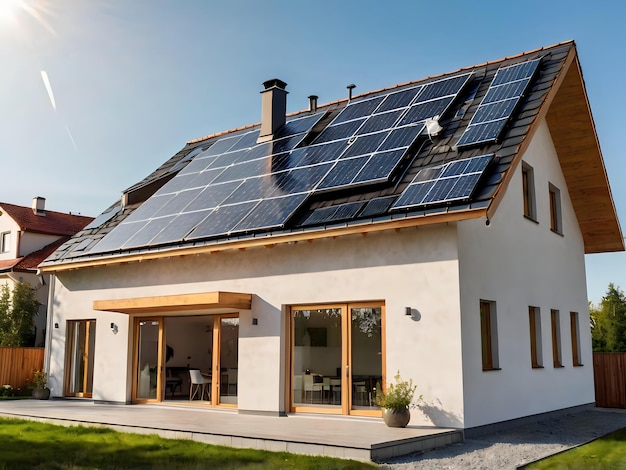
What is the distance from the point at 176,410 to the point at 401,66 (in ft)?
37.9

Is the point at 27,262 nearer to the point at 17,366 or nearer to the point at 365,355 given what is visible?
the point at 17,366

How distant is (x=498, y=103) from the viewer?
13.9 meters

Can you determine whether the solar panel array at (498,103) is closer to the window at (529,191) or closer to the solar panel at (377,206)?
the solar panel at (377,206)

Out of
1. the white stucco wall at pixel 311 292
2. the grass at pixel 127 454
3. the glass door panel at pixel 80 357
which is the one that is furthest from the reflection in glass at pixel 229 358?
the glass door panel at pixel 80 357

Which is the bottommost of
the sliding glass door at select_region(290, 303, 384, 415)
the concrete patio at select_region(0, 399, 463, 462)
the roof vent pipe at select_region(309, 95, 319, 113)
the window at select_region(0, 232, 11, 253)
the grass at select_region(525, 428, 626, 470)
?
the grass at select_region(525, 428, 626, 470)

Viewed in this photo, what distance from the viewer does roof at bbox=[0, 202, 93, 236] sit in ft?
105

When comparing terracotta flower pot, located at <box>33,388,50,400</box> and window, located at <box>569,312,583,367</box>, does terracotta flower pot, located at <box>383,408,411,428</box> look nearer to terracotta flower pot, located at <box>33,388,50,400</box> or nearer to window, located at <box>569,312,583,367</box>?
window, located at <box>569,312,583,367</box>

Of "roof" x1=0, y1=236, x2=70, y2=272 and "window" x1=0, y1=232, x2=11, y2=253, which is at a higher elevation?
"window" x1=0, y1=232, x2=11, y2=253

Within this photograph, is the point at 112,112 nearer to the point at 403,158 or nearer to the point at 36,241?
the point at 403,158

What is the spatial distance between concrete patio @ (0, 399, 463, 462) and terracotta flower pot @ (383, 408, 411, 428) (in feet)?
0.40

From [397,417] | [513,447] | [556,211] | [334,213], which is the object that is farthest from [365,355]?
[556,211]

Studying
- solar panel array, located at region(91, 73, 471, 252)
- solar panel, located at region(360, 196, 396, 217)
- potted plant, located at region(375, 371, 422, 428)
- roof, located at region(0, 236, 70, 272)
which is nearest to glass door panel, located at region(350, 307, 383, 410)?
potted plant, located at region(375, 371, 422, 428)

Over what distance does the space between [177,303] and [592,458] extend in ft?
27.9

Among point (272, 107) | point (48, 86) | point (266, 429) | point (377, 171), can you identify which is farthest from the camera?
point (272, 107)
